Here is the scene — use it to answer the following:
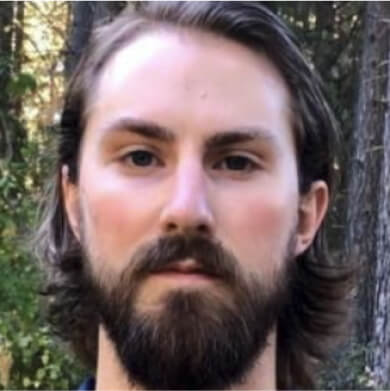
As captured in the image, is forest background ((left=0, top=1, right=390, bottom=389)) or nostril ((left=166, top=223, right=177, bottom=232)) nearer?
nostril ((left=166, top=223, right=177, bottom=232))

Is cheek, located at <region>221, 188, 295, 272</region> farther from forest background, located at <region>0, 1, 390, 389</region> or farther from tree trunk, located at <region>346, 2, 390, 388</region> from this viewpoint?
tree trunk, located at <region>346, 2, 390, 388</region>

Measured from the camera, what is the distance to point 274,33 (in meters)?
2.19

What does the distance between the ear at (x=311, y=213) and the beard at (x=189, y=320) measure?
0.52ft

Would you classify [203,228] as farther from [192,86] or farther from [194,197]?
[192,86]

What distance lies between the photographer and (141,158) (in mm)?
1854

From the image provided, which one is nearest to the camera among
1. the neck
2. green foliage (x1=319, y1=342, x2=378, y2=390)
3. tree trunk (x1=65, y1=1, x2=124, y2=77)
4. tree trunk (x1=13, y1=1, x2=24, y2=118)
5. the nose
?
the nose

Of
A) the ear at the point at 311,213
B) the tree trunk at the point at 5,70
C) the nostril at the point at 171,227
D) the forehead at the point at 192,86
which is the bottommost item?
the nostril at the point at 171,227

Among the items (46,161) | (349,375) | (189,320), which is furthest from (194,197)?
(349,375)

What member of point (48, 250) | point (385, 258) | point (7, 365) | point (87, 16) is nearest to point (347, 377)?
point (385, 258)

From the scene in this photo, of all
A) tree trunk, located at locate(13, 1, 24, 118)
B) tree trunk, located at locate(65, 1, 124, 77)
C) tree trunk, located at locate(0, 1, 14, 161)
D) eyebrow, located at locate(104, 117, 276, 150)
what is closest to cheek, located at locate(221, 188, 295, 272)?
eyebrow, located at locate(104, 117, 276, 150)

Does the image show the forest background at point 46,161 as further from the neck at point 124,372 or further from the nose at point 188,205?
the nose at point 188,205

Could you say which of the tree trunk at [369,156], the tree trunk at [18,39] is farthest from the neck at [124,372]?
the tree trunk at [369,156]

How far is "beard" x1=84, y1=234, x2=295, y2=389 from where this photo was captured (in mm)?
1805

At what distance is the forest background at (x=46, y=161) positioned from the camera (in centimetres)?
568
